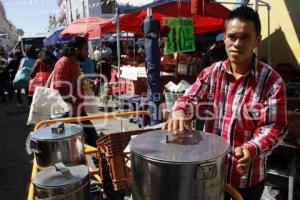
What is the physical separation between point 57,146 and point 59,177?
1.55 feet

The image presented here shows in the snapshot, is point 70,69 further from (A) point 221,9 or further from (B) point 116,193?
(A) point 221,9

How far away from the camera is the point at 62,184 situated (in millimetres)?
1870

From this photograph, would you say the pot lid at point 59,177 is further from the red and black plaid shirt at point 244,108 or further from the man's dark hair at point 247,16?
the man's dark hair at point 247,16

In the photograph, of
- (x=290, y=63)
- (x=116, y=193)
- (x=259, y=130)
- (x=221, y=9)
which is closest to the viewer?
(x=259, y=130)

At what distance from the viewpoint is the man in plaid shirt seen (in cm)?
168

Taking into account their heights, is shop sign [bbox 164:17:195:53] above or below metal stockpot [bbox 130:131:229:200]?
above

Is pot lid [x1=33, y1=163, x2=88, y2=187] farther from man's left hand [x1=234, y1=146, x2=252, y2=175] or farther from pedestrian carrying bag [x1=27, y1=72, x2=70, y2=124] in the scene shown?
pedestrian carrying bag [x1=27, y1=72, x2=70, y2=124]

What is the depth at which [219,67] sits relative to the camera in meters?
1.93

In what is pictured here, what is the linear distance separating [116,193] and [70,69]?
269 centimetres

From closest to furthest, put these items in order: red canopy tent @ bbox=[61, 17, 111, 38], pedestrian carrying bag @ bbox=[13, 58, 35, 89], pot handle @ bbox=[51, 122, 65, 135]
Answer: pot handle @ bbox=[51, 122, 65, 135] → pedestrian carrying bag @ bbox=[13, 58, 35, 89] → red canopy tent @ bbox=[61, 17, 111, 38]

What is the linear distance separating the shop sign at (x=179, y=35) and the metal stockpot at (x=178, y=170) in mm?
4406

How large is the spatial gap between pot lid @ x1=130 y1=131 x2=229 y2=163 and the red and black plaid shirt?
0.19 m

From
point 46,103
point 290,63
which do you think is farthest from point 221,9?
point 46,103

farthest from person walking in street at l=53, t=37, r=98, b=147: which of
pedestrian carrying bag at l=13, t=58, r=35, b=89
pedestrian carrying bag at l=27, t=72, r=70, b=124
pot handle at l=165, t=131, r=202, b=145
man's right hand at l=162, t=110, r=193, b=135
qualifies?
pedestrian carrying bag at l=13, t=58, r=35, b=89
